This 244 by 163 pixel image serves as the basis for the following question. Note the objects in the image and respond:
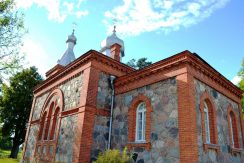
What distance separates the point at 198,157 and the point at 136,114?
3.40 m

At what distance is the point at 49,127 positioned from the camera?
13289 millimetres

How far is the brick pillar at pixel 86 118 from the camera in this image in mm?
9336

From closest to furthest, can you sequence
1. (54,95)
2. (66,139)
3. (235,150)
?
(235,150), (66,139), (54,95)

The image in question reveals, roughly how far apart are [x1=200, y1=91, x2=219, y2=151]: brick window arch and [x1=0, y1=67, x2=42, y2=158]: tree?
75.8ft

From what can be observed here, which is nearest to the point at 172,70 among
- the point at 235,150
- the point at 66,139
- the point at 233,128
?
the point at 235,150

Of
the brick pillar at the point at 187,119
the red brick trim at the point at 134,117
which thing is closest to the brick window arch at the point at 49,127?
the red brick trim at the point at 134,117

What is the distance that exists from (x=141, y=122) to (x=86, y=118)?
250cm

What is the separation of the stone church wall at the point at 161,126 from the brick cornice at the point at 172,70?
0.45m

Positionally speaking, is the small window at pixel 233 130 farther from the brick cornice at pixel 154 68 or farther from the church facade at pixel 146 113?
the brick cornice at pixel 154 68

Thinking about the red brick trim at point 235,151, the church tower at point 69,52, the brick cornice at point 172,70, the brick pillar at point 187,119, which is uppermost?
the church tower at point 69,52

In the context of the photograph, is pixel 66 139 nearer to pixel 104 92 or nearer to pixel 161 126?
pixel 104 92

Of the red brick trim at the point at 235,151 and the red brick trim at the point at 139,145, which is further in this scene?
the red brick trim at the point at 235,151

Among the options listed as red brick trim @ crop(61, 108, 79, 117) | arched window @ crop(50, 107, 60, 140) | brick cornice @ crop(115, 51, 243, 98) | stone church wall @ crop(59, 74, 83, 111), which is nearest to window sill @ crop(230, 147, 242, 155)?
brick cornice @ crop(115, 51, 243, 98)

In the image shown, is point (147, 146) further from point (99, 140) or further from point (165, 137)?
point (99, 140)
